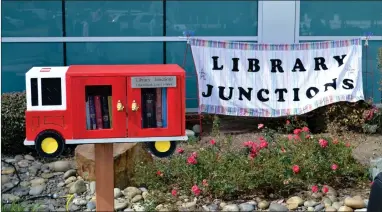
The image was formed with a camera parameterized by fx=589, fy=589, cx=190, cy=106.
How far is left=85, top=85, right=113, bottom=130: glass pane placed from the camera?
3.35 meters

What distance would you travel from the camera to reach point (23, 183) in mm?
6234

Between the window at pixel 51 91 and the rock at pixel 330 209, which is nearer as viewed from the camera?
the window at pixel 51 91

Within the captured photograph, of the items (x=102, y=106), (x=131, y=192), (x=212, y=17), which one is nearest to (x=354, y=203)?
(x=131, y=192)

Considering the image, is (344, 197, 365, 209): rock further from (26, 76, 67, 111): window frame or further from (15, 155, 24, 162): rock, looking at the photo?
(15, 155, 24, 162): rock

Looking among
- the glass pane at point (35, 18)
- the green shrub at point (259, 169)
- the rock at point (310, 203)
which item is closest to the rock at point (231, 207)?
the green shrub at point (259, 169)

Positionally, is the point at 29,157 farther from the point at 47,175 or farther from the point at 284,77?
the point at 284,77

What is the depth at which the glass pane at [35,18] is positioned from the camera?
8.72 m

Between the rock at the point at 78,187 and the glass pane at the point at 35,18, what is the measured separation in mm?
Answer: 3466

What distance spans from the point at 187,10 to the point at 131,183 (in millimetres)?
3834

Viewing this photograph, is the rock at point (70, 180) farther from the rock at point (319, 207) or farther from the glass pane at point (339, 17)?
the glass pane at point (339, 17)

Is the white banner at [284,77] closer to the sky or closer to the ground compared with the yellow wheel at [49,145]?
closer to the sky

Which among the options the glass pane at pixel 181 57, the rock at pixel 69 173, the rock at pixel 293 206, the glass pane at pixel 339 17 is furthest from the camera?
the glass pane at pixel 339 17

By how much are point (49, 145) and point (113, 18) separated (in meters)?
5.71

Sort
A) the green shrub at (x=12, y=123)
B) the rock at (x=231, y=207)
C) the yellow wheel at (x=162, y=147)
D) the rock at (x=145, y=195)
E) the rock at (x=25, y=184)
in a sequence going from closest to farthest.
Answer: the yellow wheel at (x=162, y=147), the rock at (x=231, y=207), the rock at (x=145, y=195), the rock at (x=25, y=184), the green shrub at (x=12, y=123)
